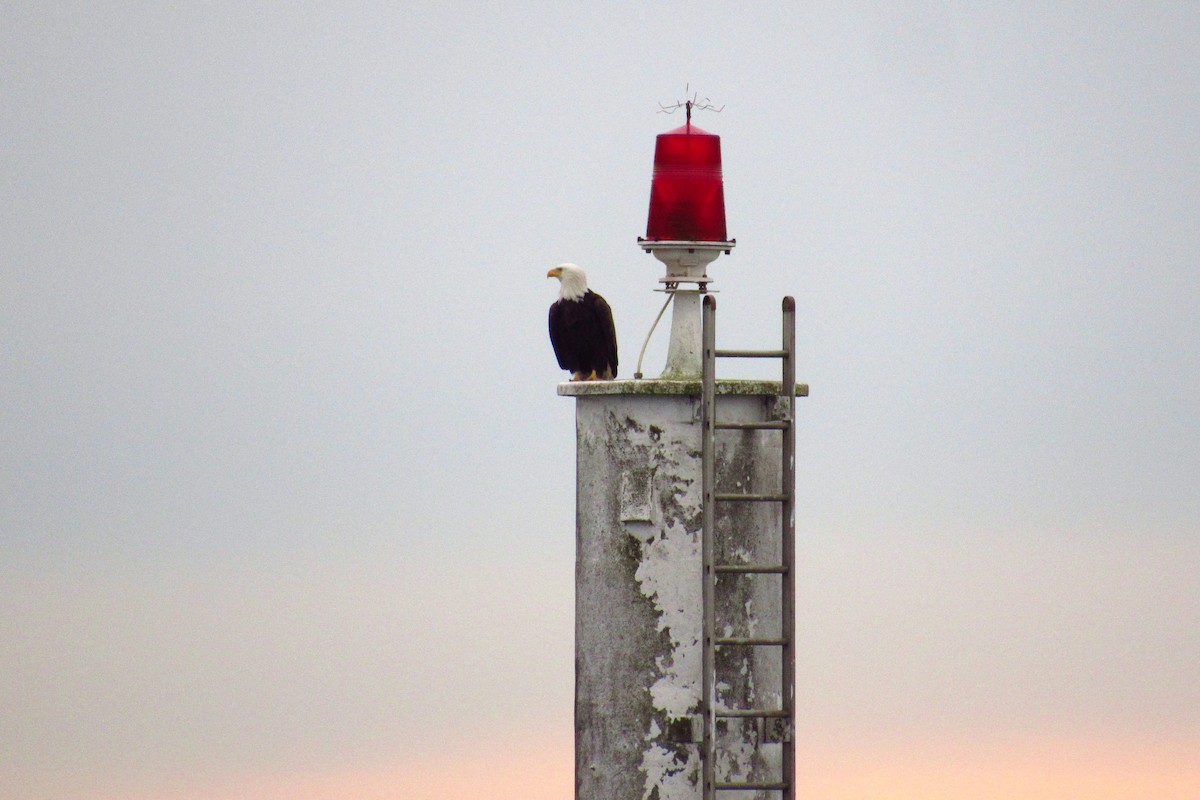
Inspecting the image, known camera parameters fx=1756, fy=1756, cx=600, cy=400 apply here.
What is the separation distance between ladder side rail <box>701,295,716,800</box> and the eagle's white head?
6.24 ft

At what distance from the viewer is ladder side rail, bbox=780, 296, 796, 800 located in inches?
400

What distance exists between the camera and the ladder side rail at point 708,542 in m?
10.1

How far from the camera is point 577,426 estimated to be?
10.7m

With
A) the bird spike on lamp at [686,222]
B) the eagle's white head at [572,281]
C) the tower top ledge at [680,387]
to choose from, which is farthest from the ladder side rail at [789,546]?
the eagle's white head at [572,281]

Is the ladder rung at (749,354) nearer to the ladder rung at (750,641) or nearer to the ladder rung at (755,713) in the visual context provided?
the ladder rung at (750,641)

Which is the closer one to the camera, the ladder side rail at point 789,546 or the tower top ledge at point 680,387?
the ladder side rail at point 789,546

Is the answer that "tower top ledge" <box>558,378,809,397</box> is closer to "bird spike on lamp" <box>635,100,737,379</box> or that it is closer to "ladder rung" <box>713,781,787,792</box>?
"bird spike on lamp" <box>635,100,737,379</box>

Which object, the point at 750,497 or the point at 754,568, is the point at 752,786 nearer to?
the point at 754,568

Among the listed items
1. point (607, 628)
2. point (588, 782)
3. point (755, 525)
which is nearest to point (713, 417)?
point (755, 525)

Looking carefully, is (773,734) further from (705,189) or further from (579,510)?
(705,189)

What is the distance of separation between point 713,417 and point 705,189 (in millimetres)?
1623

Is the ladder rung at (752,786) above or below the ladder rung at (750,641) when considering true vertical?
below

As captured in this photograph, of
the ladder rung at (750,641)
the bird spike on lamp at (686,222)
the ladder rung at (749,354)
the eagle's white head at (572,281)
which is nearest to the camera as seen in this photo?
the ladder rung at (749,354)

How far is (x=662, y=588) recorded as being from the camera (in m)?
10.3
